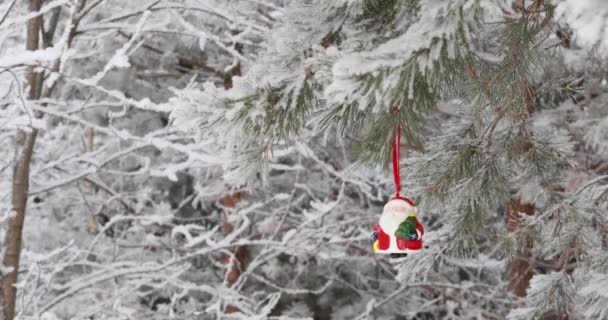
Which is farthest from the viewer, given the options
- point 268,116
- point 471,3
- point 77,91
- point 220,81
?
point 77,91

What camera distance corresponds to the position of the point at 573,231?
221cm

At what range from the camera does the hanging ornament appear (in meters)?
1.75

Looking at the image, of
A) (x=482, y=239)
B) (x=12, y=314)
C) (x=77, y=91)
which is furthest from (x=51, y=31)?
(x=482, y=239)

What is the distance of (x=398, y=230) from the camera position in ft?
5.74

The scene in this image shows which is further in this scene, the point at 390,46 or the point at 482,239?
the point at 482,239

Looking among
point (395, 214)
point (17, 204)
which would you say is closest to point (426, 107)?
point (395, 214)

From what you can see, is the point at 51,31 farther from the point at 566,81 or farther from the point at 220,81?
the point at 220,81

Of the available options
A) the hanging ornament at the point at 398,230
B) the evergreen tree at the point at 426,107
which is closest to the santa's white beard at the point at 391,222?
the hanging ornament at the point at 398,230

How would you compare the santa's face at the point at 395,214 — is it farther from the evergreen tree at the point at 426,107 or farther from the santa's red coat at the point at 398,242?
the evergreen tree at the point at 426,107

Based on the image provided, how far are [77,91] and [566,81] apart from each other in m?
5.61

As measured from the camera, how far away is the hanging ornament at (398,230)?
175 centimetres


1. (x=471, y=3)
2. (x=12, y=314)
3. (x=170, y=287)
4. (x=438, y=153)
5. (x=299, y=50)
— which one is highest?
(x=471, y=3)

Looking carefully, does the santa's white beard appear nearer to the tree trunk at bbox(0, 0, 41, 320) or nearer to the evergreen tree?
the evergreen tree

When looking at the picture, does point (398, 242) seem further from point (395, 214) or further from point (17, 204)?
point (17, 204)
